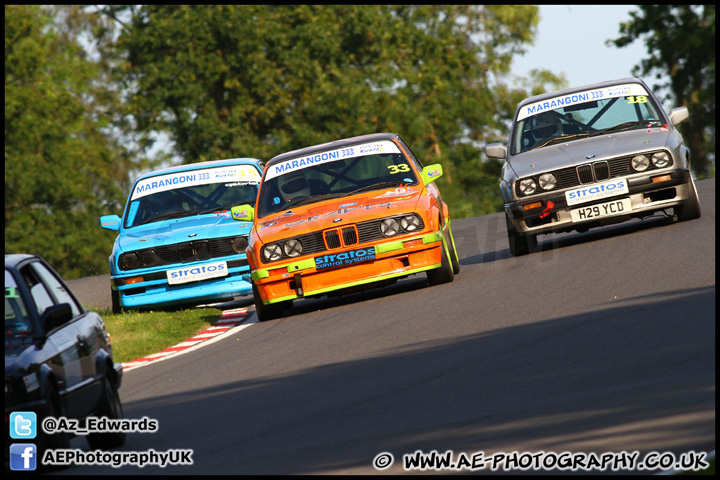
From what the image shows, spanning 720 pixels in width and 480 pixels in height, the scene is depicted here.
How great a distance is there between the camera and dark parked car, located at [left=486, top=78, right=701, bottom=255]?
1347 cm

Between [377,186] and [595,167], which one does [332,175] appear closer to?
[377,186]

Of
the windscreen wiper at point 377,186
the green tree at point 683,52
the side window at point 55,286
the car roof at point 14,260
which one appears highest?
the car roof at point 14,260

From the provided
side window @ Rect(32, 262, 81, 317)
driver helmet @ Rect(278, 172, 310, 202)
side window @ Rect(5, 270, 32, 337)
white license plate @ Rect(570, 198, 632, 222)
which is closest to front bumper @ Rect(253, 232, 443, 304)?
driver helmet @ Rect(278, 172, 310, 202)

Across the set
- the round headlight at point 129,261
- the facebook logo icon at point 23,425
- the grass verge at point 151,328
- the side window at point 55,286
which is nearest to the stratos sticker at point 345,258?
the grass verge at point 151,328

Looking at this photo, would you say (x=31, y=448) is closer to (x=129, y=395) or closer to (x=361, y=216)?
(x=129, y=395)

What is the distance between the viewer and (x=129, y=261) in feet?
47.7

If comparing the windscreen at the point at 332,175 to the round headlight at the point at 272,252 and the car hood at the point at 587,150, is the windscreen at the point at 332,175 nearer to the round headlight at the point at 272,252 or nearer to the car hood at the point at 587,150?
the round headlight at the point at 272,252

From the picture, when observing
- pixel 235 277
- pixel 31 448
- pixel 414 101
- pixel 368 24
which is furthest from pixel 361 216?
pixel 414 101

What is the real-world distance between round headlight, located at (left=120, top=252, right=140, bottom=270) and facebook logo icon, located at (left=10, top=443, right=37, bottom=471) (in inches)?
342

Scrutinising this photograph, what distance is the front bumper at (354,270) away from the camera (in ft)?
40.0

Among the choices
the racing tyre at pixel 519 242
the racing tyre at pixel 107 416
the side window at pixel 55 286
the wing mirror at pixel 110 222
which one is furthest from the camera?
the wing mirror at pixel 110 222

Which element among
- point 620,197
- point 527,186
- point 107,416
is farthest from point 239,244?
point 107,416

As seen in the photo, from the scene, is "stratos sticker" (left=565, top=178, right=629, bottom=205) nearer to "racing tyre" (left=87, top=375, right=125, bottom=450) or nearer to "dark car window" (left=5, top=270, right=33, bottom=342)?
"racing tyre" (left=87, top=375, right=125, bottom=450)

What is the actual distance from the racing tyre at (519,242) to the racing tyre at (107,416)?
26.1 ft
